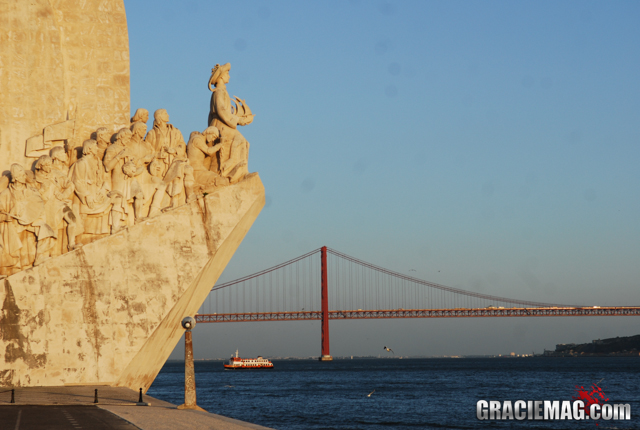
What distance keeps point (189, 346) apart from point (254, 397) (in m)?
15.8

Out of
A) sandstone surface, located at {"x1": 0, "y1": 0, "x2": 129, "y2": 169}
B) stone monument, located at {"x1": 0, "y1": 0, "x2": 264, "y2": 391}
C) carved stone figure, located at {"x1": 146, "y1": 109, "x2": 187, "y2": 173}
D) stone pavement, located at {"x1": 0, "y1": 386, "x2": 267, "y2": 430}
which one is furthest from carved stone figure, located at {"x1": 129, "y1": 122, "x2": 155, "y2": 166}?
stone pavement, located at {"x1": 0, "y1": 386, "x2": 267, "y2": 430}

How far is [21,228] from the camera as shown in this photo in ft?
28.3

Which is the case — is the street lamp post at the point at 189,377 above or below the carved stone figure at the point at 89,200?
below

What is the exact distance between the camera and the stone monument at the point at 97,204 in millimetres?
8414

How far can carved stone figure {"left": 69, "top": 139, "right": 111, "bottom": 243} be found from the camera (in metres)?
8.96

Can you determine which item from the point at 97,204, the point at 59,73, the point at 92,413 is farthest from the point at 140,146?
the point at 92,413

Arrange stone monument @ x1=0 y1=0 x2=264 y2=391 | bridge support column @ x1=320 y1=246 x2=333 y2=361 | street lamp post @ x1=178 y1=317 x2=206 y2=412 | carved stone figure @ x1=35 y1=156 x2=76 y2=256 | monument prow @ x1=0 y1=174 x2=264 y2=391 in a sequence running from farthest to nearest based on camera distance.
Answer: bridge support column @ x1=320 y1=246 x2=333 y2=361 → carved stone figure @ x1=35 y1=156 x2=76 y2=256 → stone monument @ x1=0 y1=0 x2=264 y2=391 → monument prow @ x1=0 y1=174 x2=264 y2=391 → street lamp post @ x1=178 y1=317 x2=206 y2=412

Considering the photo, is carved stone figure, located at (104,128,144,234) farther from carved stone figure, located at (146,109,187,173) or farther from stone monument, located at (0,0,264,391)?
carved stone figure, located at (146,109,187,173)

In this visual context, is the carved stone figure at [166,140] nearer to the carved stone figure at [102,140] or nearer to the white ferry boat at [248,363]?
the carved stone figure at [102,140]

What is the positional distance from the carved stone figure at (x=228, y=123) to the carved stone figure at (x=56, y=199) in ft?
6.24

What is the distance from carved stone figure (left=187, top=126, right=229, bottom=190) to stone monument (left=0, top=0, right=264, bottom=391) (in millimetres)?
17

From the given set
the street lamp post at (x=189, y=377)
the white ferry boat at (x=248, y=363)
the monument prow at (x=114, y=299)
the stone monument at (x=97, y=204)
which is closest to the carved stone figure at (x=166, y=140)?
the stone monument at (x=97, y=204)

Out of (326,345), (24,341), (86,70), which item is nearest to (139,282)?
(24,341)

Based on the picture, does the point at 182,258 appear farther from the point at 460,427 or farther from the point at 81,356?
the point at 460,427
